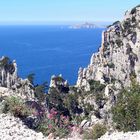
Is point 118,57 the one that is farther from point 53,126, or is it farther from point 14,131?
point 14,131

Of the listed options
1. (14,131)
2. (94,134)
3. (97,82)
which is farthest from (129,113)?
(97,82)

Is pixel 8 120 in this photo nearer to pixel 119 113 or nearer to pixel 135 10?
pixel 119 113

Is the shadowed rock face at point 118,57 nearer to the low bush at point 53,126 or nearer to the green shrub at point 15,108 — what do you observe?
the green shrub at point 15,108

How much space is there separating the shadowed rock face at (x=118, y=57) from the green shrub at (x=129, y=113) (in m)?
65.4

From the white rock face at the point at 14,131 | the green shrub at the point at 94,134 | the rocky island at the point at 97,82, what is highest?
the white rock face at the point at 14,131

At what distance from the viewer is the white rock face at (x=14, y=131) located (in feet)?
44.7

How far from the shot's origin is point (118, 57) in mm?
95938

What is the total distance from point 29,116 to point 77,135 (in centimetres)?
320

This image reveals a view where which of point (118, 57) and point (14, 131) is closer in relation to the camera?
point (14, 131)

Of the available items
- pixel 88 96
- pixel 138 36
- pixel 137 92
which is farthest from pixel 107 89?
pixel 137 92

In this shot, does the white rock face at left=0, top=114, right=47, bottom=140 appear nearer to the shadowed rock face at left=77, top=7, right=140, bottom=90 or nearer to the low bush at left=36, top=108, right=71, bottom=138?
the low bush at left=36, top=108, right=71, bottom=138

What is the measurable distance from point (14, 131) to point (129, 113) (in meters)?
7.44

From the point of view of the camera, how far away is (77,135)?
1472 centimetres

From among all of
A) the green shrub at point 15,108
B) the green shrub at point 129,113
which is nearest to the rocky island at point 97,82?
the green shrub at point 129,113
